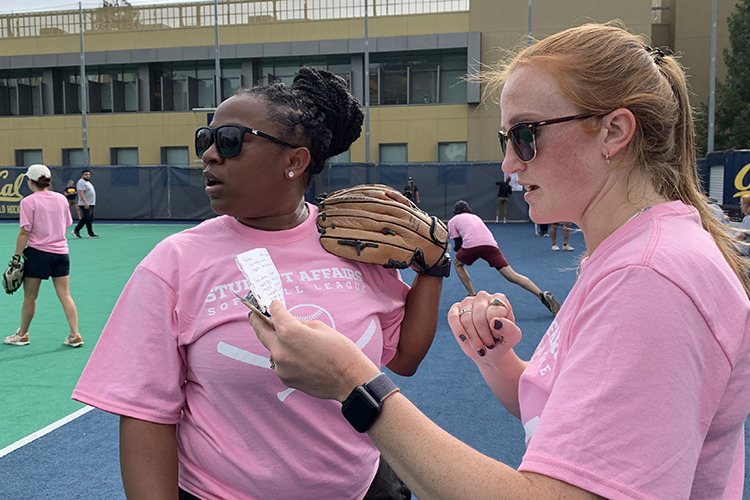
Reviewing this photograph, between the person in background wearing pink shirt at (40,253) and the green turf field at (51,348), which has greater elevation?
the person in background wearing pink shirt at (40,253)

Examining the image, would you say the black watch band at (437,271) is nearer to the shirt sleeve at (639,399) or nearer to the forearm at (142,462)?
the forearm at (142,462)

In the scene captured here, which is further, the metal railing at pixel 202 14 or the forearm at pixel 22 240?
the metal railing at pixel 202 14

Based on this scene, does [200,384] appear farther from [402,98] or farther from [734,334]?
[402,98]

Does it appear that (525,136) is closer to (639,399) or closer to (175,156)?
(639,399)

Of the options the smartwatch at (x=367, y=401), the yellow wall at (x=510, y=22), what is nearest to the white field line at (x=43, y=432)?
the smartwatch at (x=367, y=401)

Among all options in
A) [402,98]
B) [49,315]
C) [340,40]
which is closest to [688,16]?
[402,98]

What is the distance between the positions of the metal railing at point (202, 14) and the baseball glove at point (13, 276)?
25.0m

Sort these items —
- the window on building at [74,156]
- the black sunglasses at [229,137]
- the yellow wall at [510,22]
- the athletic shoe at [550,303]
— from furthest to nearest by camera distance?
the window on building at [74,156]
the yellow wall at [510,22]
the athletic shoe at [550,303]
the black sunglasses at [229,137]

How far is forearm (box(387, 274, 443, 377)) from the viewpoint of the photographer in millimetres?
2123

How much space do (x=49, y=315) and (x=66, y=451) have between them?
4.81 m

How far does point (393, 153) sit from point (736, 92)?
16.6 metres

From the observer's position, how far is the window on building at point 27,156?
3133cm

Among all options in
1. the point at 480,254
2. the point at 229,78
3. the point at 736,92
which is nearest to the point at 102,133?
the point at 229,78

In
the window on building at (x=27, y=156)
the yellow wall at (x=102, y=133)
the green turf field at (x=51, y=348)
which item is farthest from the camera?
the window on building at (x=27, y=156)
